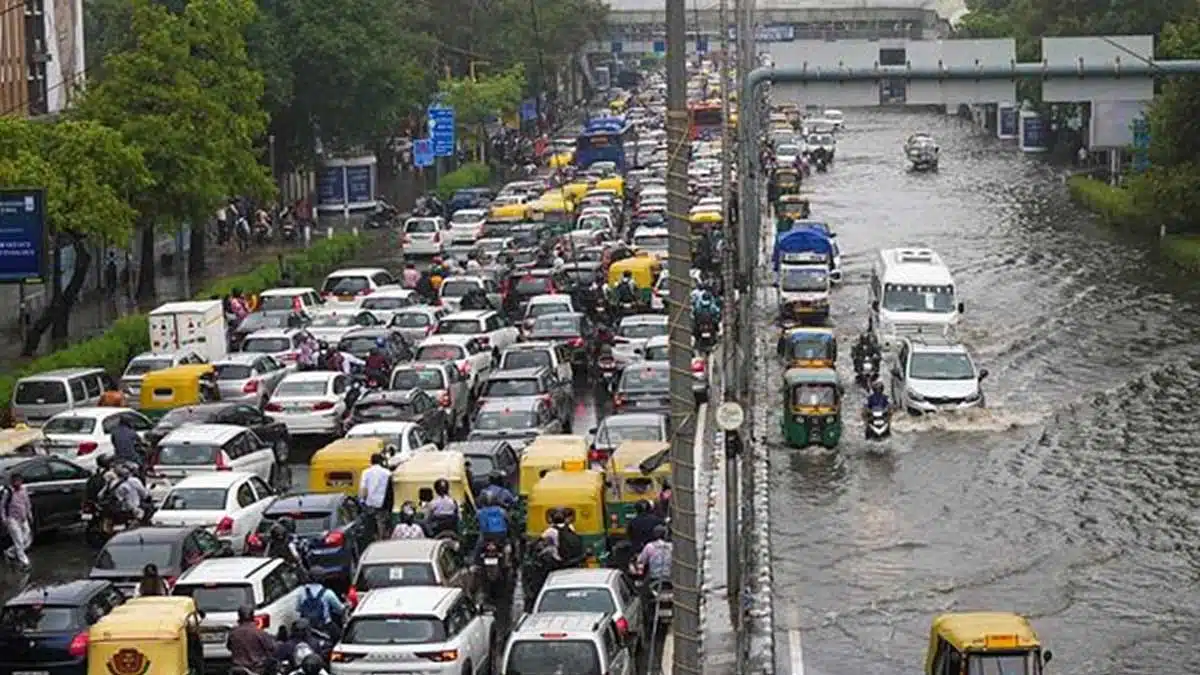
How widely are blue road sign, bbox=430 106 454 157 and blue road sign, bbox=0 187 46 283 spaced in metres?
48.0

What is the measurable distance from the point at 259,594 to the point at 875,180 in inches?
3343

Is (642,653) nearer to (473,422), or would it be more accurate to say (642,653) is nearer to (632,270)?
(473,422)

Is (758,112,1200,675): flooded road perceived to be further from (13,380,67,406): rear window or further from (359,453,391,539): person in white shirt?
(13,380,67,406): rear window

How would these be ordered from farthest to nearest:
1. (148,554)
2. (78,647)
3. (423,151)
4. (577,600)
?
(423,151) < (148,554) < (577,600) < (78,647)

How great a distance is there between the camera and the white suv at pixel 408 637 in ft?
76.8

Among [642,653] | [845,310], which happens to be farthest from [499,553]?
[845,310]

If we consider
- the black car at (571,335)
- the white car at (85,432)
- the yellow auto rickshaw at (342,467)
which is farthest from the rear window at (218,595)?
the black car at (571,335)

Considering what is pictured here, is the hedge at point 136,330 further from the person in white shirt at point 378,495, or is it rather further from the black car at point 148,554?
the black car at point 148,554

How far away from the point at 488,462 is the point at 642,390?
7.75m

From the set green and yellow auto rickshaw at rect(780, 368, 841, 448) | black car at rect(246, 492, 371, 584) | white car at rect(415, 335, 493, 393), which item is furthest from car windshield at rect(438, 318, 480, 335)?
black car at rect(246, 492, 371, 584)

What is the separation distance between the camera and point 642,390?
42.0 meters

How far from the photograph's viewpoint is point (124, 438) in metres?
35.8

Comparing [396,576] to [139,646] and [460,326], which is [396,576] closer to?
[139,646]

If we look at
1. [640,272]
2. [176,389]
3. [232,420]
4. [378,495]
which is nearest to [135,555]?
[378,495]
